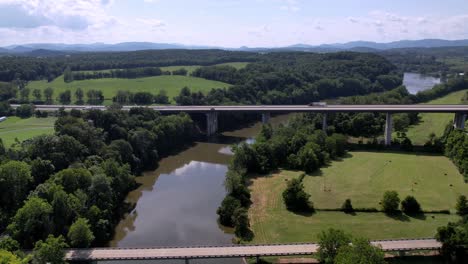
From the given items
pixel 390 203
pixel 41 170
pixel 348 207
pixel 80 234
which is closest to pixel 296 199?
pixel 348 207

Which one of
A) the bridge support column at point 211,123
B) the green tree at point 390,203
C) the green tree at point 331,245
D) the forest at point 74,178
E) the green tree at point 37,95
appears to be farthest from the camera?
the green tree at point 37,95

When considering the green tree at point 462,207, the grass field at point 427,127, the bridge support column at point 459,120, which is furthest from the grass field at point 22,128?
the bridge support column at point 459,120

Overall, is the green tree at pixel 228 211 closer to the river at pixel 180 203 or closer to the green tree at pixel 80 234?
the river at pixel 180 203

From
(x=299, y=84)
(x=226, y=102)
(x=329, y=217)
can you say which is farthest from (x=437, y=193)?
(x=299, y=84)

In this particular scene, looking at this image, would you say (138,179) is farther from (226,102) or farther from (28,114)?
(226,102)

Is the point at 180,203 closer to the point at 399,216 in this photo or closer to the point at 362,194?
the point at 362,194

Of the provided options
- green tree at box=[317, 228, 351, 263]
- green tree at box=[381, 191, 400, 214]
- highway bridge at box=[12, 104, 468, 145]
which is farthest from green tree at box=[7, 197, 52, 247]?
highway bridge at box=[12, 104, 468, 145]

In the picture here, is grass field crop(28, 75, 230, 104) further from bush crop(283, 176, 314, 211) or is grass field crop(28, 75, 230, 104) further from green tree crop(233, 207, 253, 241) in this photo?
green tree crop(233, 207, 253, 241)
